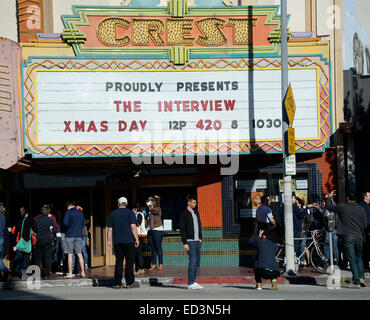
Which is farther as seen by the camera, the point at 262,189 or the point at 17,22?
the point at 17,22

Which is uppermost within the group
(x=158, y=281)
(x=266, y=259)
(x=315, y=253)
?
(x=266, y=259)

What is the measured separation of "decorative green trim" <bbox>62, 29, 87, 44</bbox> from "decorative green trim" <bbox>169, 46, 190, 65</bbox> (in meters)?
2.27

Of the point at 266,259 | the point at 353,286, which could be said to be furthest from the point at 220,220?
the point at 266,259

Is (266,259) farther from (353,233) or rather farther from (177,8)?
(177,8)

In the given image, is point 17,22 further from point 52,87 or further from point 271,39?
point 271,39

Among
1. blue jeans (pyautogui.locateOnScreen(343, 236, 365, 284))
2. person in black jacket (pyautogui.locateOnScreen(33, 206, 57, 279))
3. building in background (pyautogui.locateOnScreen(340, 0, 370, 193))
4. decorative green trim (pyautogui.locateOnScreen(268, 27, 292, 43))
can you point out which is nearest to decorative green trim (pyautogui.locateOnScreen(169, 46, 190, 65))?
decorative green trim (pyautogui.locateOnScreen(268, 27, 292, 43))

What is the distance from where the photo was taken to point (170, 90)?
61.9 feet

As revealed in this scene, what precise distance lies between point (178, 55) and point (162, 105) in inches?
53.5

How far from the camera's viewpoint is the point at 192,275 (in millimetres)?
15055

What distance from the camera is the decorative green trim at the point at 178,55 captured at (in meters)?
18.9

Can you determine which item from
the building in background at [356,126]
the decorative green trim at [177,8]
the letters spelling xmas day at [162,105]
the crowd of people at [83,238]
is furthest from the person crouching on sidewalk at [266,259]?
the decorative green trim at [177,8]

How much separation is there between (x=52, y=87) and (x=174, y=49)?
3277 mm

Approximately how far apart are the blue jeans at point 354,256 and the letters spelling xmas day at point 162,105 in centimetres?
529
